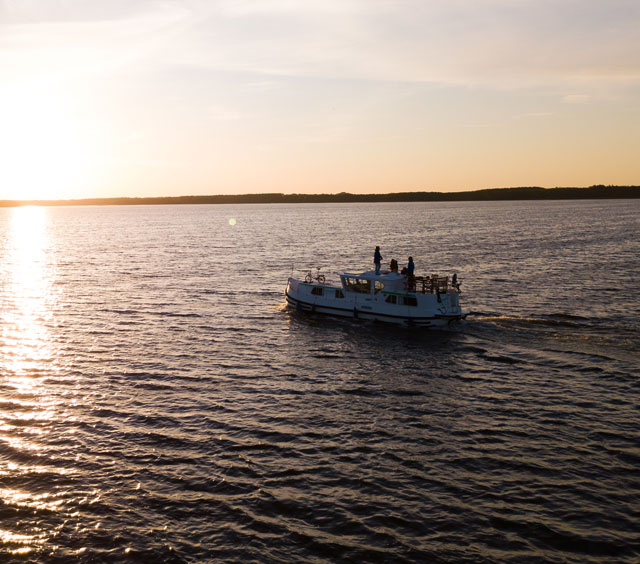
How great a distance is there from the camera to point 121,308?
46.4m

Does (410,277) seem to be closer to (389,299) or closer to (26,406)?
(389,299)

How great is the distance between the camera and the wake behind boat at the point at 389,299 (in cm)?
4000

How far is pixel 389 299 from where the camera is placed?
41.5 meters

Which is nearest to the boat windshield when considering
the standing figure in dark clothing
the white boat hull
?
the white boat hull

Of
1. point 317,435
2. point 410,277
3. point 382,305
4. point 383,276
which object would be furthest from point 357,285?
point 317,435

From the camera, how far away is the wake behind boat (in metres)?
40.0

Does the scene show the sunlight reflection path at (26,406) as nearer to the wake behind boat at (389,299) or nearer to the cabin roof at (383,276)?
the wake behind boat at (389,299)

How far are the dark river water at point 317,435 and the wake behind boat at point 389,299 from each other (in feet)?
4.45

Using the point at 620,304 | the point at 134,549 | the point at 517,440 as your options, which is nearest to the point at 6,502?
the point at 134,549

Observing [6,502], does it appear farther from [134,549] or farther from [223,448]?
[223,448]

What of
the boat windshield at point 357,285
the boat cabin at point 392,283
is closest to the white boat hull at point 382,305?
the boat windshield at point 357,285

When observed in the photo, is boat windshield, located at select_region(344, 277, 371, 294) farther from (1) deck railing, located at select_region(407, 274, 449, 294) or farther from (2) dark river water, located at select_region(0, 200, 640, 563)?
(1) deck railing, located at select_region(407, 274, 449, 294)

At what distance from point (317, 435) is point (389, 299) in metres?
21.1

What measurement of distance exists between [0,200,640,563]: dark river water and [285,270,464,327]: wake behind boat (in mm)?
1358
